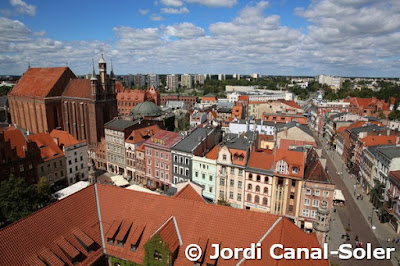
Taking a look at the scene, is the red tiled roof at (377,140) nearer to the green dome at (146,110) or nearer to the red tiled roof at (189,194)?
the red tiled roof at (189,194)

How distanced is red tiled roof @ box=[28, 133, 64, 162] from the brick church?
20.1 metres

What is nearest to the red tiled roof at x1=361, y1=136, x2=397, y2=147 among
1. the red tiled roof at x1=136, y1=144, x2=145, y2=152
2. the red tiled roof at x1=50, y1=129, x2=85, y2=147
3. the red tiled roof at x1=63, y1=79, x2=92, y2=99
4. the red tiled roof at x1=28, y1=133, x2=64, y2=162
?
the red tiled roof at x1=136, y1=144, x2=145, y2=152

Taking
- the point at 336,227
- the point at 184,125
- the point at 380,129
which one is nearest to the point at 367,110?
the point at 380,129

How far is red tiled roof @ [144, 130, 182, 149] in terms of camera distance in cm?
6900

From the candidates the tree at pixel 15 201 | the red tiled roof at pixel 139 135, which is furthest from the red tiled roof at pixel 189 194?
the red tiled roof at pixel 139 135

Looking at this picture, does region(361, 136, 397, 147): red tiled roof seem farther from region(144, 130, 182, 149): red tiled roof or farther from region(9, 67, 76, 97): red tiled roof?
region(9, 67, 76, 97): red tiled roof

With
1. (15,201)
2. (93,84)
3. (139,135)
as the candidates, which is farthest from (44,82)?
(15,201)

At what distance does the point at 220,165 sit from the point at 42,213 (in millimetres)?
37996

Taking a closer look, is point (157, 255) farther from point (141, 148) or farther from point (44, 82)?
point (44, 82)

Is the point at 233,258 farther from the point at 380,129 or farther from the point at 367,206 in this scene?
the point at 380,129

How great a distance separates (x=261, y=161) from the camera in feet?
186

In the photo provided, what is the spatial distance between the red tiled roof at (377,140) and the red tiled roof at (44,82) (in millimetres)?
100557

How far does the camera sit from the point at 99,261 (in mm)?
29531

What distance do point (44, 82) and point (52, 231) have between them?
288ft
